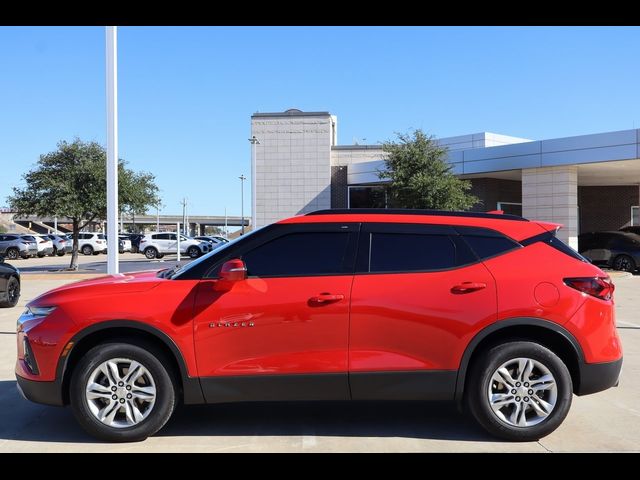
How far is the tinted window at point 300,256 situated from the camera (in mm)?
4633

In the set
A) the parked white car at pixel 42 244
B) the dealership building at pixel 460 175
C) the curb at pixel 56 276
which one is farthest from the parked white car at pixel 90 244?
the curb at pixel 56 276

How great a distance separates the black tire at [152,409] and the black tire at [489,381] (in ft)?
7.85

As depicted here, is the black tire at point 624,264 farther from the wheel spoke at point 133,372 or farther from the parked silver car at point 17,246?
the parked silver car at point 17,246

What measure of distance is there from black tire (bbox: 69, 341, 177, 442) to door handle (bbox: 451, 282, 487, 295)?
7.68 ft

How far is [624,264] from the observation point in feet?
68.4

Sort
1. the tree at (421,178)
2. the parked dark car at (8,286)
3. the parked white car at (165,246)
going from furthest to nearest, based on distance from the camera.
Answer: the parked white car at (165,246), the tree at (421,178), the parked dark car at (8,286)

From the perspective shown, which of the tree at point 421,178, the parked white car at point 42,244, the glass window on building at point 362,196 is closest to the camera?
the tree at point 421,178

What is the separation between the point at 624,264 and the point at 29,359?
20.9m

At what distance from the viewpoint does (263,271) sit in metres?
4.63

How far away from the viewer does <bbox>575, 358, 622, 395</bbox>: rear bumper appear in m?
4.62

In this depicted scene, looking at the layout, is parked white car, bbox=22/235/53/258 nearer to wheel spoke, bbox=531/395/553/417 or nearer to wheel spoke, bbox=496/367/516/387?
wheel spoke, bbox=496/367/516/387
